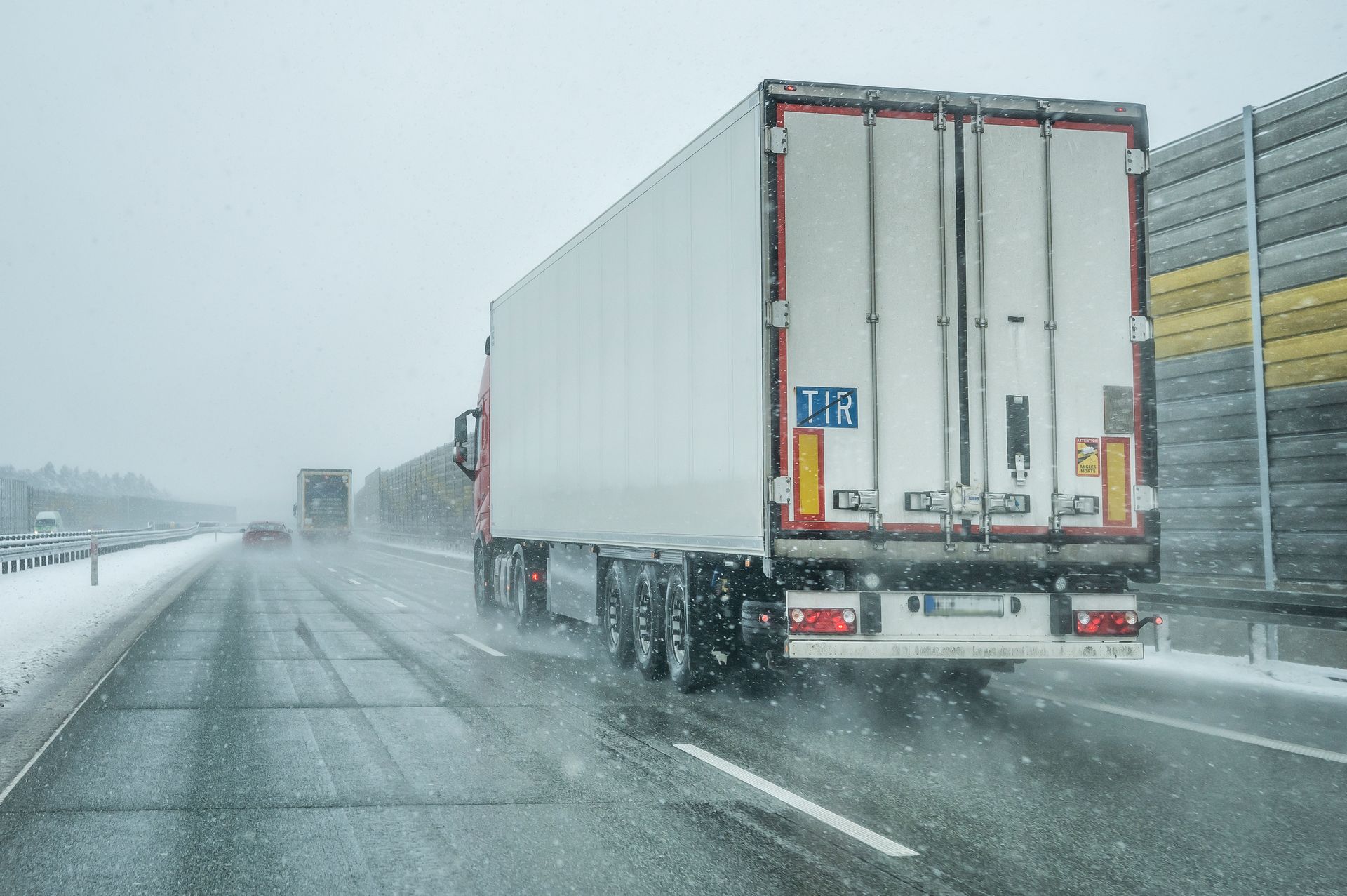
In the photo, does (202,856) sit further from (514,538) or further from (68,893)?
(514,538)

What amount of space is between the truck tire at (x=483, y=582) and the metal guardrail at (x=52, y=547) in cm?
904

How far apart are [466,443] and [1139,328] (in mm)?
12136

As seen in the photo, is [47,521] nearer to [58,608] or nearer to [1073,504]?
[58,608]

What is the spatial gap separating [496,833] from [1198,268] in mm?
8676

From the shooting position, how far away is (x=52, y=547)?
1093 inches

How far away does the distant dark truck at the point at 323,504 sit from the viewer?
51.4 metres

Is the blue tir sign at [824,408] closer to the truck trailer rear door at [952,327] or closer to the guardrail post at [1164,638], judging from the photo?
the truck trailer rear door at [952,327]

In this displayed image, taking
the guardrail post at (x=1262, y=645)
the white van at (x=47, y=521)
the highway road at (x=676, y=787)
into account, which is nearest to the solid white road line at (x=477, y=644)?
the highway road at (x=676, y=787)

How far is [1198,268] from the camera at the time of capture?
10703mm

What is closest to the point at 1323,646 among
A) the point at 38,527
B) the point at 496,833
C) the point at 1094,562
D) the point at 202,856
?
the point at 1094,562

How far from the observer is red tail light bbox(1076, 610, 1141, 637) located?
7453 millimetres

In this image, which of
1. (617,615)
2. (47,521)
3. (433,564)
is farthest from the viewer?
(47,521)

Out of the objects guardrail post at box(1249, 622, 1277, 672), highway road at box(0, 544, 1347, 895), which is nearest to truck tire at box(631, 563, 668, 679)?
highway road at box(0, 544, 1347, 895)

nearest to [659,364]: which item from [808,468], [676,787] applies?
[808,468]
